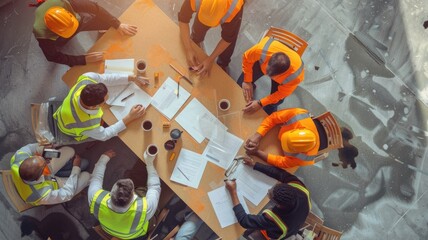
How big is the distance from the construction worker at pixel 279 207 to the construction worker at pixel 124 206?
2.03 feet

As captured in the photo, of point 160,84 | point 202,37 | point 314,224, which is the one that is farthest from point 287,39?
point 314,224

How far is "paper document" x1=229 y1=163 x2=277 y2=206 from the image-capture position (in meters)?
2.93

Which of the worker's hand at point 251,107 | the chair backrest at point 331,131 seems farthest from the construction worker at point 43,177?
the chair backrest at point 331,131

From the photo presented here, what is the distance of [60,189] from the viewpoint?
3.02 metres

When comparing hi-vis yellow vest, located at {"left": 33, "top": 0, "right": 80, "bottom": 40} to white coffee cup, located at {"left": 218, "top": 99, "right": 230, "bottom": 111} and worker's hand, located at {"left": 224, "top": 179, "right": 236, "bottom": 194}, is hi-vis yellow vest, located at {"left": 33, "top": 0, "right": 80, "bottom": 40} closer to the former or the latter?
white coffee cup, located at {"left": 218, "top": 99, "right": 230, "bottom": 111}

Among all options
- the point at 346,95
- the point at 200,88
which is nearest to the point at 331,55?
the point at 346,95

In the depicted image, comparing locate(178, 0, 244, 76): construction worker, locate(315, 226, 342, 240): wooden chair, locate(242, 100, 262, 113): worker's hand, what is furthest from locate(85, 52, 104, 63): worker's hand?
locate(315, 226, 342, 240): wooden chair

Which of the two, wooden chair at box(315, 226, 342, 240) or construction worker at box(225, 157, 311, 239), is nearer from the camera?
construction worker at box(225, 157, 311, 239)

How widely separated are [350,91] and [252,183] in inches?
73.4

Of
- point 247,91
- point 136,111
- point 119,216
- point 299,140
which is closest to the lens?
point 119,216

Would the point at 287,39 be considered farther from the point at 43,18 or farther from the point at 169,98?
the point at 43,18

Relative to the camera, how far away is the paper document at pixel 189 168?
2908 mm

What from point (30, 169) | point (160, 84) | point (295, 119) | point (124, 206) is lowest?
point (30, 169)

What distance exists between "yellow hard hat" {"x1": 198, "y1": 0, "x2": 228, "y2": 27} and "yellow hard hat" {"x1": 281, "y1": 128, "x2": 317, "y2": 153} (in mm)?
1095
